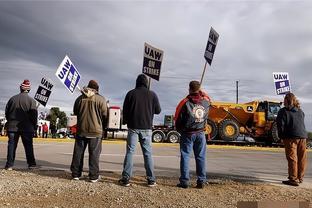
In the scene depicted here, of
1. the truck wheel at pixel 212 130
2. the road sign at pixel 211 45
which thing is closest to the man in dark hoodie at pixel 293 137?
the road sign at pixel 211 45

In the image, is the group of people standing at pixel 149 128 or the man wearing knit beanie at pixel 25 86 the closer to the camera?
the group of people standing at pixel 149 128

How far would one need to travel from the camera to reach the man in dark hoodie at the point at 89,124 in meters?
7.62

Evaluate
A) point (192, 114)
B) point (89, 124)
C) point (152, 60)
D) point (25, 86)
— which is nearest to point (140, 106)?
point (192, 114)

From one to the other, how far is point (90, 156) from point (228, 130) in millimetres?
18750

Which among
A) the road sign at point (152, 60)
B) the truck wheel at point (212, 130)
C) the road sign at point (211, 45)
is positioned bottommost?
Answer: the truck wheel at point (212, 130)

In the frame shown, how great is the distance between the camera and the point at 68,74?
906 centimetres

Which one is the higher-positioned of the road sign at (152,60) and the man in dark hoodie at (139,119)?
the road sign at (152,60)

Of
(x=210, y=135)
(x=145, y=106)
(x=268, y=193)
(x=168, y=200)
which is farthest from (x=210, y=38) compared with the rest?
(x=210, y=135)

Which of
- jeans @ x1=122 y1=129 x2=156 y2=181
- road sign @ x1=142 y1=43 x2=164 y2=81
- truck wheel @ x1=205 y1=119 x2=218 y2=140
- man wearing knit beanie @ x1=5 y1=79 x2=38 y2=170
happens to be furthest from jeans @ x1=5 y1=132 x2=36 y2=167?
truck wheel @ x1=205 y1=119 x2=218 y2=140

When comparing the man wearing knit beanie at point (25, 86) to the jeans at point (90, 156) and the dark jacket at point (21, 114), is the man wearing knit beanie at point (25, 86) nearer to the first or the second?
the dark jacket at point (21, 114)

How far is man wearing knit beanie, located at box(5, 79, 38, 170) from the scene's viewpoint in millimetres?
8930

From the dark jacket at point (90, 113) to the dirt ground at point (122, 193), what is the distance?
0.90 m

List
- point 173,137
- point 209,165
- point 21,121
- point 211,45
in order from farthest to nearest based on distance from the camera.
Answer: point 173,137, point 209,165, point 211,45, point 21,121

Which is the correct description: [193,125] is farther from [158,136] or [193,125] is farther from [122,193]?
[158,136]
